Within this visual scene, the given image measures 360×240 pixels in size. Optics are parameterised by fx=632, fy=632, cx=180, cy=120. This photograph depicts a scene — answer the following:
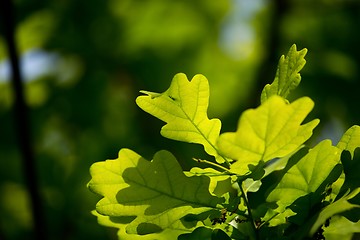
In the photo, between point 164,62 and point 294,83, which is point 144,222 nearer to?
point 294,83

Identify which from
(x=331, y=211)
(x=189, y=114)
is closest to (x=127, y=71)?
(x=189, y=114)

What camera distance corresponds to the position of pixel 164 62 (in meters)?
4.48

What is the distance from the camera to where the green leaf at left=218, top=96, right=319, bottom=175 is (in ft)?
3.41

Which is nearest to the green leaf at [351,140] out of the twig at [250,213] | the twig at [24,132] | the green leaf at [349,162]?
the green leaf at [349,162]

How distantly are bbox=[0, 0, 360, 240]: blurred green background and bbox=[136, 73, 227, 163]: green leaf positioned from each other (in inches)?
105

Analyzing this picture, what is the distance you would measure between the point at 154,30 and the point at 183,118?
136 inches

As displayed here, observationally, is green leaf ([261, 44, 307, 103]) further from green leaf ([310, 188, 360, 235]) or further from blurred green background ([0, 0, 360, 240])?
blurred green background ([0, 0, 360, 240])

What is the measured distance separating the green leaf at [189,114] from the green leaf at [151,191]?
0.07 meters

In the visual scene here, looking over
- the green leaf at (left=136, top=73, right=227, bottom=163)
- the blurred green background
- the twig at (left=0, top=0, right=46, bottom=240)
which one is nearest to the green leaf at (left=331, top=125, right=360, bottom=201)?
the green leaf at (left=136, top=73, right=227, bottom=163)

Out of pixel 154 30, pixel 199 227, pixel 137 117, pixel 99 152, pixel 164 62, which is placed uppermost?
pixel 154 30

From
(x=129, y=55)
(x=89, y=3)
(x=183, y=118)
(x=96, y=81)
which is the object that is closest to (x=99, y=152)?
(x=96, y=81)

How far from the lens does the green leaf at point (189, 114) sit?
122cm

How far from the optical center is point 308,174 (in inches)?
45.4

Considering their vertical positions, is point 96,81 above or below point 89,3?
below
